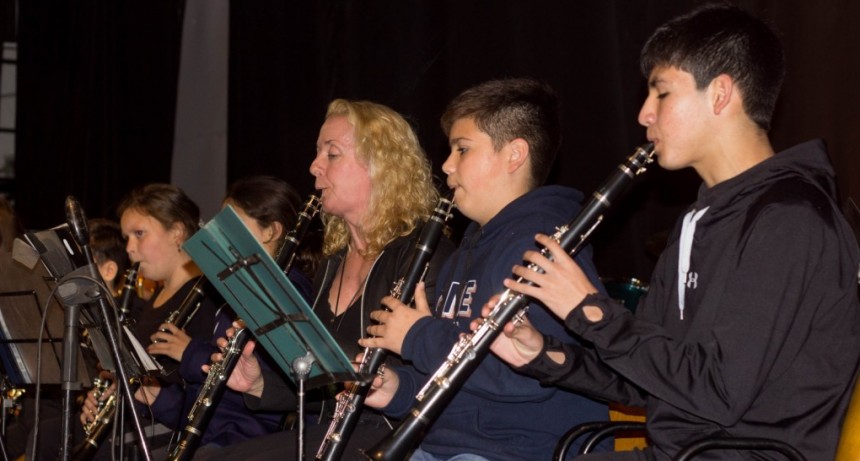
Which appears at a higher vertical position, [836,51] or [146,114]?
[836,51]

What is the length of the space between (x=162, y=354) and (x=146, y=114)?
3.31m

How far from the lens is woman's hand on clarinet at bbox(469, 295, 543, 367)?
7.41ft

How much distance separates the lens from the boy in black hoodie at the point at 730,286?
194cm

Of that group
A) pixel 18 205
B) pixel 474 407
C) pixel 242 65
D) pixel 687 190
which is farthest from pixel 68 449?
pixel 18 205

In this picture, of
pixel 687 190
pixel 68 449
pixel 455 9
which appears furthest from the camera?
pixel 455 9

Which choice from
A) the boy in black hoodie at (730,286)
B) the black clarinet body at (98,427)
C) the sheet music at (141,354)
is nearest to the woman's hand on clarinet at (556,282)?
the boy in black hoodie at (730,286)

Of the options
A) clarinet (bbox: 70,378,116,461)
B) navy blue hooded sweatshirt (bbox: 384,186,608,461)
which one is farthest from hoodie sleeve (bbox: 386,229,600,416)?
clarinet (bbox: 70,378,116,461)

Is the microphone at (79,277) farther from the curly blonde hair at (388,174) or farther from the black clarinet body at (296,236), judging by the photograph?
the curly blonde hair at (388,174)

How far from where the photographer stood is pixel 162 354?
3.54 metres

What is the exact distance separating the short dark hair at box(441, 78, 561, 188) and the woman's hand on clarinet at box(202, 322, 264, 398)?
94 cm

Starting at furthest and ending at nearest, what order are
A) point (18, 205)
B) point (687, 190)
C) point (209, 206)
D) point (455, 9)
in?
point (18, 205), point (209, 206), point (455, 9), point (687, 190)

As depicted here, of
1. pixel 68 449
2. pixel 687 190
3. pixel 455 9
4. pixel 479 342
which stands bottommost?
pixel 68 449

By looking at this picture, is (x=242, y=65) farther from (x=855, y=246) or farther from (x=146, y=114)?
(x=855, y=246)

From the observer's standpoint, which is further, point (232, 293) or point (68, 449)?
point (68, 449)
